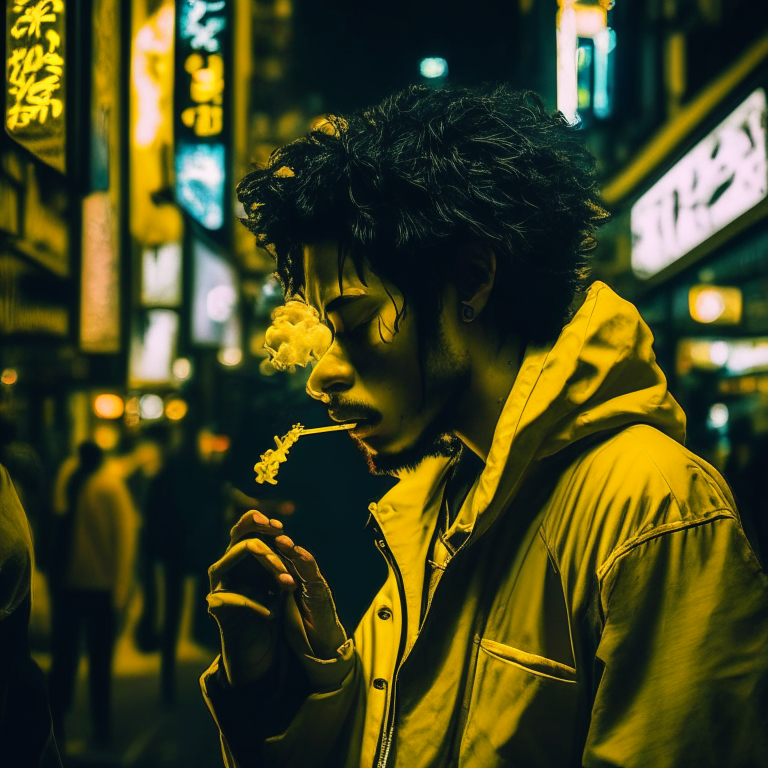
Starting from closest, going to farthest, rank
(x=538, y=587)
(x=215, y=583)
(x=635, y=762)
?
(x=635, y=762), (x=538, y=587), (x=215, y=583)

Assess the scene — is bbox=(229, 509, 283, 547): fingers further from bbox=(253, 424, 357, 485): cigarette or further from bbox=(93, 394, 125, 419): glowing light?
bbox=(93, 394, 125, 419): glowing light

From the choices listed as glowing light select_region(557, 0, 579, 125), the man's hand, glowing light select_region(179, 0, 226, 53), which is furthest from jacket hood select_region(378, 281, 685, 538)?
glowing light select_region(179, 0, 226, 53)

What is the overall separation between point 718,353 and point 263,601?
1.57 m

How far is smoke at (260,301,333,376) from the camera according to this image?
5.39 feet

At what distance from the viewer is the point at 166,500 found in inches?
82.2

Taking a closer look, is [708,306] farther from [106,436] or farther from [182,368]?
[106,436]

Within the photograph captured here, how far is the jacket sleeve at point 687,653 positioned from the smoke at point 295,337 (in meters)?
0.84

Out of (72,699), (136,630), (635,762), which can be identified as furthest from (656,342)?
(72,699)

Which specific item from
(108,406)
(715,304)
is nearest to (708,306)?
(715,304)

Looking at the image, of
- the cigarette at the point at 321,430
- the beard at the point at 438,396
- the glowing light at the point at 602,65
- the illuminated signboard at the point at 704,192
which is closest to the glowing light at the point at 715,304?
the illuminated signboard at the point at 704,192

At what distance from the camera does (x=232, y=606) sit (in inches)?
60.6

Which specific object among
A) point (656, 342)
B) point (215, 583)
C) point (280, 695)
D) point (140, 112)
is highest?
point (140, 112)

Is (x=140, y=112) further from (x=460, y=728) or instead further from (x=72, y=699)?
(x=460, y=728)

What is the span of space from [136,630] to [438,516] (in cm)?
108
